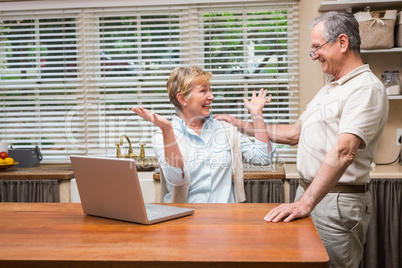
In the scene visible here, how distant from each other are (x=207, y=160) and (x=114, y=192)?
69 centimetres

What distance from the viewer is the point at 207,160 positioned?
219 centimetres

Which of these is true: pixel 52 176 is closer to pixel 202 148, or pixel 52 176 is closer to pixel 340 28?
pixel 202 148

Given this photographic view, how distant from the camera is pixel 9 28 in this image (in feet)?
13.0

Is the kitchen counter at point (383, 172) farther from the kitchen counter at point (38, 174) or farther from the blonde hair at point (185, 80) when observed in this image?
the kitchen counter at point (38, 174)

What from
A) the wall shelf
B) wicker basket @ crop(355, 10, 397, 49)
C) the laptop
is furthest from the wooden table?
the wall shelf

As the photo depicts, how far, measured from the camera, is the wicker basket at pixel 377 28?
3.10 meters

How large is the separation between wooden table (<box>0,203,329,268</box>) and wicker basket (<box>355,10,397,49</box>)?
1.89 m

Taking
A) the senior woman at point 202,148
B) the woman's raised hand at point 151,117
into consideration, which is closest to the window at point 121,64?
the senior woman at point 202,148

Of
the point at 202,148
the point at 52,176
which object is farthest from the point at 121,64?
the point at 202,148

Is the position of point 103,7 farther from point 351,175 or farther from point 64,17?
point 351,175

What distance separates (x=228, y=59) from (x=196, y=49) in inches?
11.0

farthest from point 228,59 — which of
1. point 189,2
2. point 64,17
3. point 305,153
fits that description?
point 305,153

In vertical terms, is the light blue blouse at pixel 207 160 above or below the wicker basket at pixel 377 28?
below

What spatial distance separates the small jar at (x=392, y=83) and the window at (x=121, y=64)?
0.72m
